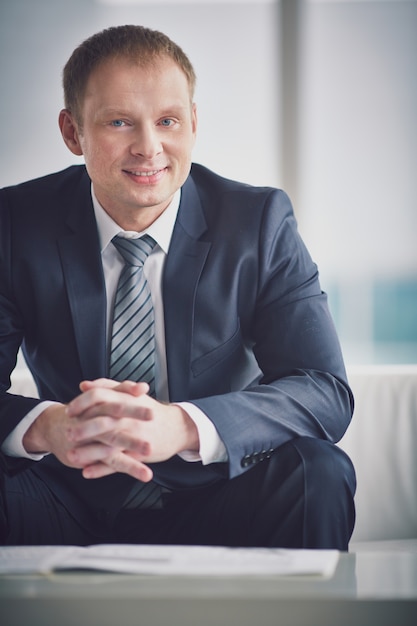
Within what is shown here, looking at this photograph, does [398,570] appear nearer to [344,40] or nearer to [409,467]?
[409,467]

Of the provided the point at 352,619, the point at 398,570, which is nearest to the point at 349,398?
the point at 398,570

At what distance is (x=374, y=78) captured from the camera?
4242mm

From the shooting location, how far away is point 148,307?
1.74 meters

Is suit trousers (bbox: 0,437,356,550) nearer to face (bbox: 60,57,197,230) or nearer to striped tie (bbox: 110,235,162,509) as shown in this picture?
striped tie (bbox: 110,235,162,509)

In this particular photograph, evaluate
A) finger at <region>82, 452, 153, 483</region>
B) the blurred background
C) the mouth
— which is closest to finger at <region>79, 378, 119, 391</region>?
finger at <region>82, 452, 153, 483</region>

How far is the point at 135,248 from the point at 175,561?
86 centimetres

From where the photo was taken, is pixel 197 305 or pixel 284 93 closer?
pixel 197 305

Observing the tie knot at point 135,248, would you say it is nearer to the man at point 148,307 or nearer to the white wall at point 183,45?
the man at point 148,307

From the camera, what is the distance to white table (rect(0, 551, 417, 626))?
0.92m

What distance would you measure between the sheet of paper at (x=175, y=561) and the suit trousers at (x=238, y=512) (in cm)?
29

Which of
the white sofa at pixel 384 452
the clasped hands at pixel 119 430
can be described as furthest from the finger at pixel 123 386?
the white sofa at pixel 384 452

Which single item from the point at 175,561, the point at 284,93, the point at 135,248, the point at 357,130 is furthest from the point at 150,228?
the point at 357,130

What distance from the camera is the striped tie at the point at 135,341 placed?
170 cm

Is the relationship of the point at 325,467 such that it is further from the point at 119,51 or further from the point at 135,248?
the point at 119,51
